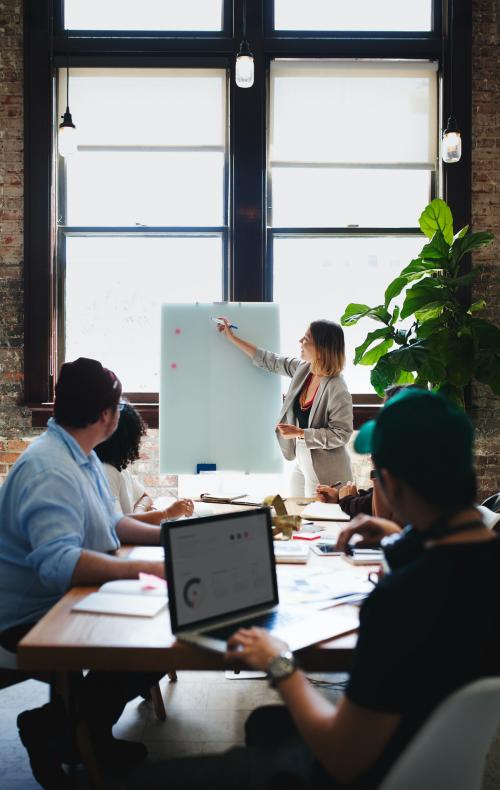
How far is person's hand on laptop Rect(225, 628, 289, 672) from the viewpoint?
122cm

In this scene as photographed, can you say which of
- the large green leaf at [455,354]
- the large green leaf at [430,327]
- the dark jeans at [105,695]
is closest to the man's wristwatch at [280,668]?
the dark jeans at [105,695]

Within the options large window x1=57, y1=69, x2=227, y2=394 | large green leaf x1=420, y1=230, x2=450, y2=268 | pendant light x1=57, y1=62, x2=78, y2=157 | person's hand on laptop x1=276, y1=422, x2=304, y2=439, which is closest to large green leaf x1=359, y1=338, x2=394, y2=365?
large green leaf x1=420, y1=230, x2=450, y2=268

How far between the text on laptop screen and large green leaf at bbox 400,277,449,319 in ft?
9.08

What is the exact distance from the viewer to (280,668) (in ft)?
3.87

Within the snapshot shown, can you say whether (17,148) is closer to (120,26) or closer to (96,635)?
(120,26)

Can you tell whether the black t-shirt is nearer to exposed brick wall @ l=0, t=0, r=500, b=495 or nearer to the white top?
the white top

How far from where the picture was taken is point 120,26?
466 cm

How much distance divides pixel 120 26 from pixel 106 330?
206 centimetres

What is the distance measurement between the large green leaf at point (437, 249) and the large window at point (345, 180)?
646mm

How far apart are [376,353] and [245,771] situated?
10.7 ft

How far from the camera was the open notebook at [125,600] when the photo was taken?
1.55m

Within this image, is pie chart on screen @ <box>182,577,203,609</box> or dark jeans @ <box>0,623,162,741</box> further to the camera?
dark jeans @ <box>0,623,162,741</box>

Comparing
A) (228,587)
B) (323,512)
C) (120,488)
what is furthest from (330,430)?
(228,587)

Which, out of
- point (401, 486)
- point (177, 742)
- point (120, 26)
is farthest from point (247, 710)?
point (120, 26)
